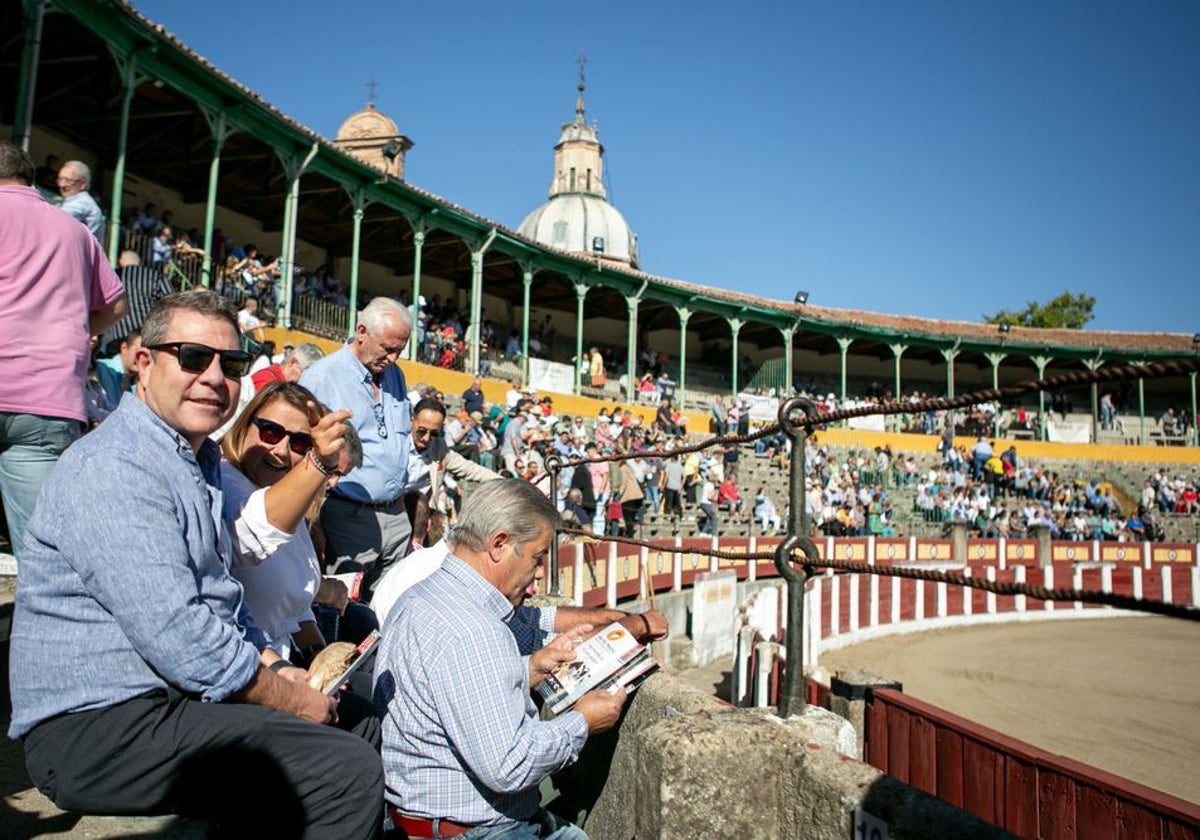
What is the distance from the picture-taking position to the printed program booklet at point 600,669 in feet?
7.66

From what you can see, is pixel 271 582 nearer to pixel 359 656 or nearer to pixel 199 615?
pixel 359 656

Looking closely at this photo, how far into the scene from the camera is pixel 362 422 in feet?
11.8

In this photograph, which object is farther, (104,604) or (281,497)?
(281,497)

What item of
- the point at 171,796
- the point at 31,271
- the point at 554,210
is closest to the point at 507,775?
the point at 171,796

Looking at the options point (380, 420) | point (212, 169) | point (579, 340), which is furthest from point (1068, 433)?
point (380, 420)

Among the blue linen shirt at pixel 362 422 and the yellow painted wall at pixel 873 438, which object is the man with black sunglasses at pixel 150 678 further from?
the yellow painted wall at pixel 873 438

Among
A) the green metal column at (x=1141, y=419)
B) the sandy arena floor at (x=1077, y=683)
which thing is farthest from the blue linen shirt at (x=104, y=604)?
the green metal column at (x=1141, y=419)

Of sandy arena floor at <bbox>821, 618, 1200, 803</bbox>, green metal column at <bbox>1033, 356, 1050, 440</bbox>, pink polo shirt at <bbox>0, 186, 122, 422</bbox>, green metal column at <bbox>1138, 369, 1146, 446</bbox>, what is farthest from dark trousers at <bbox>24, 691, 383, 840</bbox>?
green metal column at <bbox>1138, 369, 1146, 446</bbox>

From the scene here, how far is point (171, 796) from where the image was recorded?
5.38ft

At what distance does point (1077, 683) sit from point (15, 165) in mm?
12299

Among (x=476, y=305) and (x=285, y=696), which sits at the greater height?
(x=476, y=305)

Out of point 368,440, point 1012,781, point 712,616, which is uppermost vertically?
point 368,440

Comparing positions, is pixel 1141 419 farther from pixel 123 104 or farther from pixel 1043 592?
pixel 1043 592

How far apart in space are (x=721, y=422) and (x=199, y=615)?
20.6 meters
